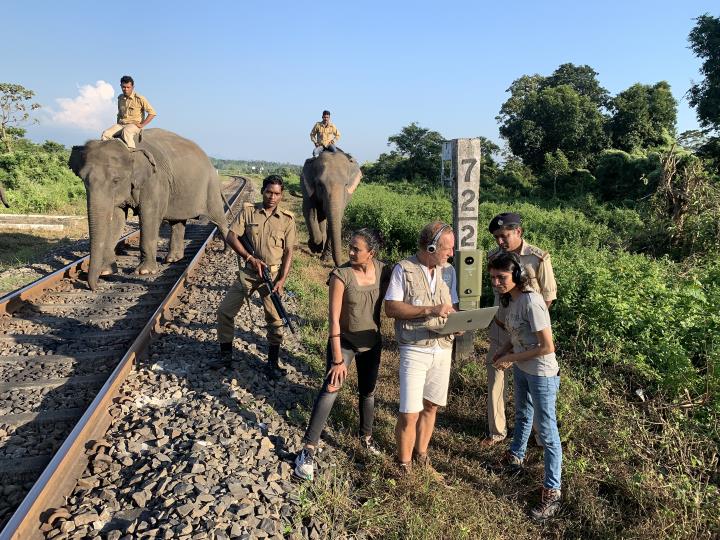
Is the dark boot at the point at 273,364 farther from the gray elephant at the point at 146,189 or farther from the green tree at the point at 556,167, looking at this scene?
the green tree at the point at 556,167

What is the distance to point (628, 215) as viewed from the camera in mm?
14984

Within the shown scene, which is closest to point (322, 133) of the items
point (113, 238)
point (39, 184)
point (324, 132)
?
point (324, 132)

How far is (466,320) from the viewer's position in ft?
11.5

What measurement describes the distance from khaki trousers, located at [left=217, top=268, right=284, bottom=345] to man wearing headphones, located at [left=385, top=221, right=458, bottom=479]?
172 centimetres

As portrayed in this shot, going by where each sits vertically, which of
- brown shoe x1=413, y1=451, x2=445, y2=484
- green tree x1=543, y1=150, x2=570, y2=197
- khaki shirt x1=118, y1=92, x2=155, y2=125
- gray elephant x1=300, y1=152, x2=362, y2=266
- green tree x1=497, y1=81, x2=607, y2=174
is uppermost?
green tree x1=497, y1=81, x2=607, y2=174

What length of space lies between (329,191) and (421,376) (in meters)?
5.97

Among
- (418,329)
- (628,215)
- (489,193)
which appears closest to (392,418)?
(418,329)

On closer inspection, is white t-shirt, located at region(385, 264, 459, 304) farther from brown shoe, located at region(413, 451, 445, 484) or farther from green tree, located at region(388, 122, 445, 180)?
green tree, located at region(388, 122, 445, 180)

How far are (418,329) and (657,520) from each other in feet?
6.45

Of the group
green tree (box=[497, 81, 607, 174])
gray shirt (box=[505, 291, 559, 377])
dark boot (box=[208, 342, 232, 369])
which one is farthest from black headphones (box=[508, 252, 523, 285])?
green tree (box=[497, 81, 607, 174])

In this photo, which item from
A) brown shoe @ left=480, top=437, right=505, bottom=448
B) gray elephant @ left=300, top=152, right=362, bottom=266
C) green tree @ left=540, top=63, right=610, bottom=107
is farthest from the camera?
green tree @ left=540, top=63, right=610, bottom=107

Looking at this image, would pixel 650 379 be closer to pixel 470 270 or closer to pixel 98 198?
pixel 470 270

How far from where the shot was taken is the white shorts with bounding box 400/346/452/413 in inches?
144

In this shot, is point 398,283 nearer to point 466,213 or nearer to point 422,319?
point 422,319
